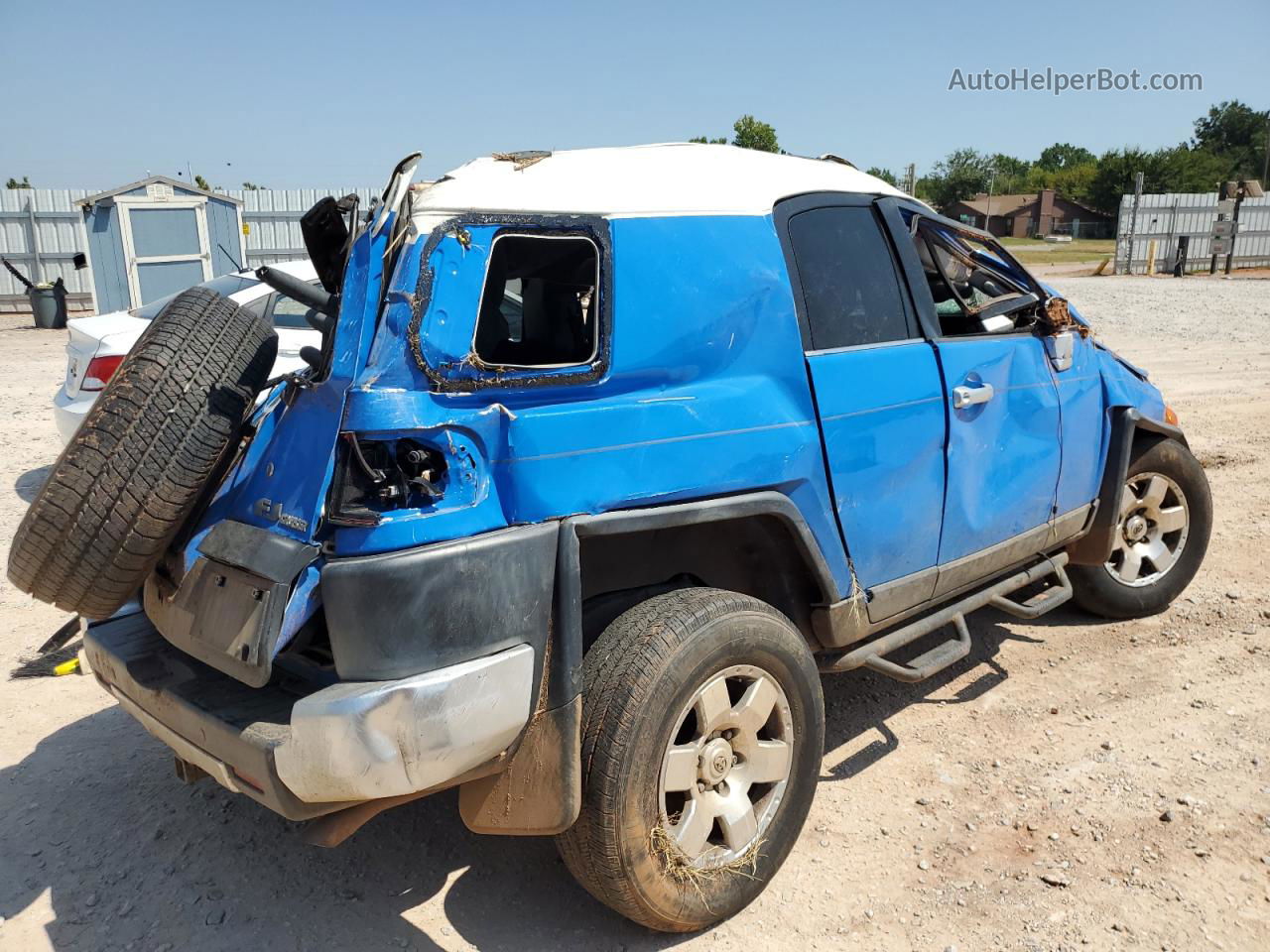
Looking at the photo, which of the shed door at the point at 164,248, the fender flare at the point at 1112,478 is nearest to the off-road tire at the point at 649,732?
the fender flare at the point at 1112,478

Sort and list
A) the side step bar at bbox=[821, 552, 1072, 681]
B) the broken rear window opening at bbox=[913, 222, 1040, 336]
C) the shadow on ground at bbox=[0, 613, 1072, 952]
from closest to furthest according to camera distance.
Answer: the shadow on ground at bbox=[0, 613, 1072, 952] < the side step bar at bbox=[821, 552, 1072, 681] < the broken rear window opening at bbox=[913, 222, 1040, 336]

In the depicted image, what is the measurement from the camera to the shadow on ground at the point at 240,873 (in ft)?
9.45

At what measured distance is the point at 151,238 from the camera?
17.1m

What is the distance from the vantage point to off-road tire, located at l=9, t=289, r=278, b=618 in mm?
2566

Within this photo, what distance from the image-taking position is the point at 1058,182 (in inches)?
3519

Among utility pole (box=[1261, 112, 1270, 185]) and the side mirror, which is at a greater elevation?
utility pole (box=[1261, 112, 1270, 185])

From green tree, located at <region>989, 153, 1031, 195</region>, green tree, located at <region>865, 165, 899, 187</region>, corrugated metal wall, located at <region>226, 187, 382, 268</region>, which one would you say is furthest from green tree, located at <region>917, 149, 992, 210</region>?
corrugated metal wall, located at <region>226, 187, 382, 268</region>

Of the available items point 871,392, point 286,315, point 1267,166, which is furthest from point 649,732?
point 1267,166

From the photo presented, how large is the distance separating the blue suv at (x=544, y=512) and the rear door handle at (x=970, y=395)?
1.6 inches

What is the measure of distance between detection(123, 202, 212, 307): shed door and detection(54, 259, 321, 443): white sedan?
10.4m

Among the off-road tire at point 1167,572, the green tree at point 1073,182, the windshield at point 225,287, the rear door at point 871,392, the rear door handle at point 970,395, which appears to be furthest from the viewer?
the green tree at point 1073,182

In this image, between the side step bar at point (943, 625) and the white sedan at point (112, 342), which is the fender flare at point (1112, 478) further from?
the white sedan at point (112, 342)

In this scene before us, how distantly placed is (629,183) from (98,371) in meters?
5.56

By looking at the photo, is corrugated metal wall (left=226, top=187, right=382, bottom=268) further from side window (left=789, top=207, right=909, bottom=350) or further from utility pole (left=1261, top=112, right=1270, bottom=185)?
utility pole (left=1261, top=112, right=1270, bottom=185)
